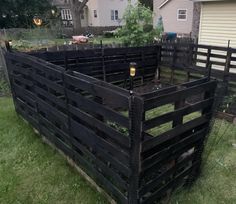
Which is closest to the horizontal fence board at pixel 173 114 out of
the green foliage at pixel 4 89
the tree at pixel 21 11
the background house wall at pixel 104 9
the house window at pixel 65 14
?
the green foliage at pixel 4 89

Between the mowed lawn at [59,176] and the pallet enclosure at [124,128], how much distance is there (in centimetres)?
20

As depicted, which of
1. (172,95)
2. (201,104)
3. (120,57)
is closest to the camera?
(172,95)

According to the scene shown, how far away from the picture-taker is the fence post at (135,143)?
6.37 ft

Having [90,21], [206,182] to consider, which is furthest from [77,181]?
[90,21]

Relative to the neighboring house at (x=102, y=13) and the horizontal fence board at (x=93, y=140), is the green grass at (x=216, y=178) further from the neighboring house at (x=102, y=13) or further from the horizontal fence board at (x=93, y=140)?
the neighboring house at (x=102, y=13)

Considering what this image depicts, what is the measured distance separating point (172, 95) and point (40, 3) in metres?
24.6

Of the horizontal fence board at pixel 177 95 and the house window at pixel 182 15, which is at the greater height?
the house window at pixel 182 15

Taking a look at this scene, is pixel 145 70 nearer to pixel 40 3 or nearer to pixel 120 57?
pixel 120 57

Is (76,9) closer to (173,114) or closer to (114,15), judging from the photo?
(114,15)

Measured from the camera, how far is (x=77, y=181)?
3.19 meters

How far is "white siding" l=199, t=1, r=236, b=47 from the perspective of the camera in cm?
812

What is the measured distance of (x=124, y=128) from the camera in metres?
2.97

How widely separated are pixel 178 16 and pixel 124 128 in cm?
2157

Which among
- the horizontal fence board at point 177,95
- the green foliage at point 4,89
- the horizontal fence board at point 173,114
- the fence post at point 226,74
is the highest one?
the horizontal fence board at point 177,95
